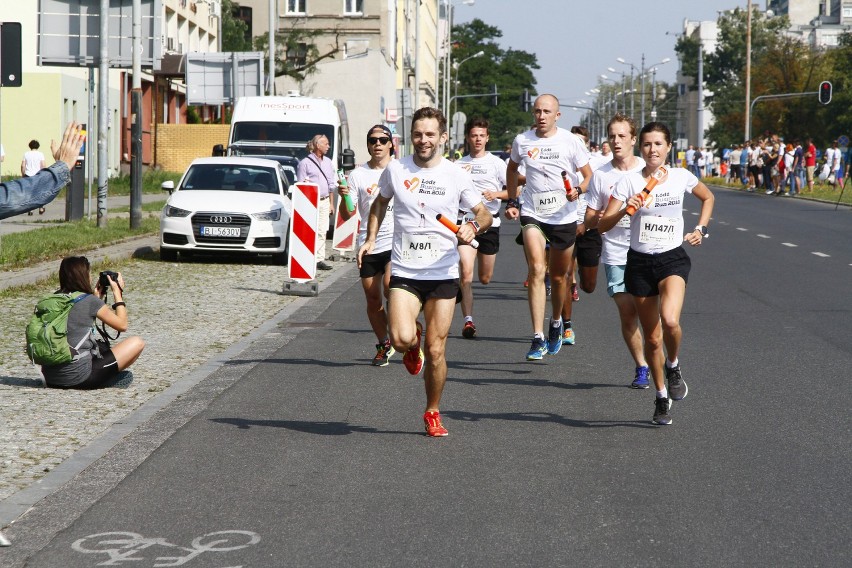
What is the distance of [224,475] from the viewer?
22.8 feet

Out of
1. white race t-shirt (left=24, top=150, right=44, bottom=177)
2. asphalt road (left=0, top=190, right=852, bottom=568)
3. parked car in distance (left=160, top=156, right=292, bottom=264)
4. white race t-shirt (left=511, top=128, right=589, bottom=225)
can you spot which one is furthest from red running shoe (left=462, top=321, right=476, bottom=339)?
white race t-shirt (left=24, top=150, right=44, bottom=177)

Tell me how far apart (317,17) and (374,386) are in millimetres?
84140

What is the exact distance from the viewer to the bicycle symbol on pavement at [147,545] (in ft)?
17.8

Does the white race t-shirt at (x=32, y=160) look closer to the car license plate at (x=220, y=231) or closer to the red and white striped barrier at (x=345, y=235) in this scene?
the red and white striped barrier at (x=345, y=235)

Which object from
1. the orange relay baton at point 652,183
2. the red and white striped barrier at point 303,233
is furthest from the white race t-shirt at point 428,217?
the red and white striped barrier at point 303,233

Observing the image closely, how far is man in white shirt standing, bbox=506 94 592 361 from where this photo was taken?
448 inches

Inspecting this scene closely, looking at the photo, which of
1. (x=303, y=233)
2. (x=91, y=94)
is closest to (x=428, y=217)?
(x=303, y=233)

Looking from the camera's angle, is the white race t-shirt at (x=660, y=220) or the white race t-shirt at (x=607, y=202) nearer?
the white race t-shirt at (x=660, y=220)

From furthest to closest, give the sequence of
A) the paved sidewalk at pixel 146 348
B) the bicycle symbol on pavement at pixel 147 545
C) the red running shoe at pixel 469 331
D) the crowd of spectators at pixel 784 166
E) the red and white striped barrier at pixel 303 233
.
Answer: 1. the crowd of spectators at pixel 784 166
2. the red and white striped barrier at pixel 303 233
3. the red running shoe at pixel 469 331
4. the paved sidewalk at pixel 146 348
5. the bicycle symbol on pavement at pixel 147 545

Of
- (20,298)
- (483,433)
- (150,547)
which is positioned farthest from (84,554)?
(20,298)

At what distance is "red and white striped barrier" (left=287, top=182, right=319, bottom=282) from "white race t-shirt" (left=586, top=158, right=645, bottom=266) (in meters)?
7.16

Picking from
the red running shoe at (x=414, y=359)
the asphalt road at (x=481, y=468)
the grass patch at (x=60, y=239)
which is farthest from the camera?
the grass patch at (x=60, y=239)

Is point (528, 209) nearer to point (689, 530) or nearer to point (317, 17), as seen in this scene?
point (689, 530)

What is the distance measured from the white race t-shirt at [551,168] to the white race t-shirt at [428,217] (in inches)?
132
